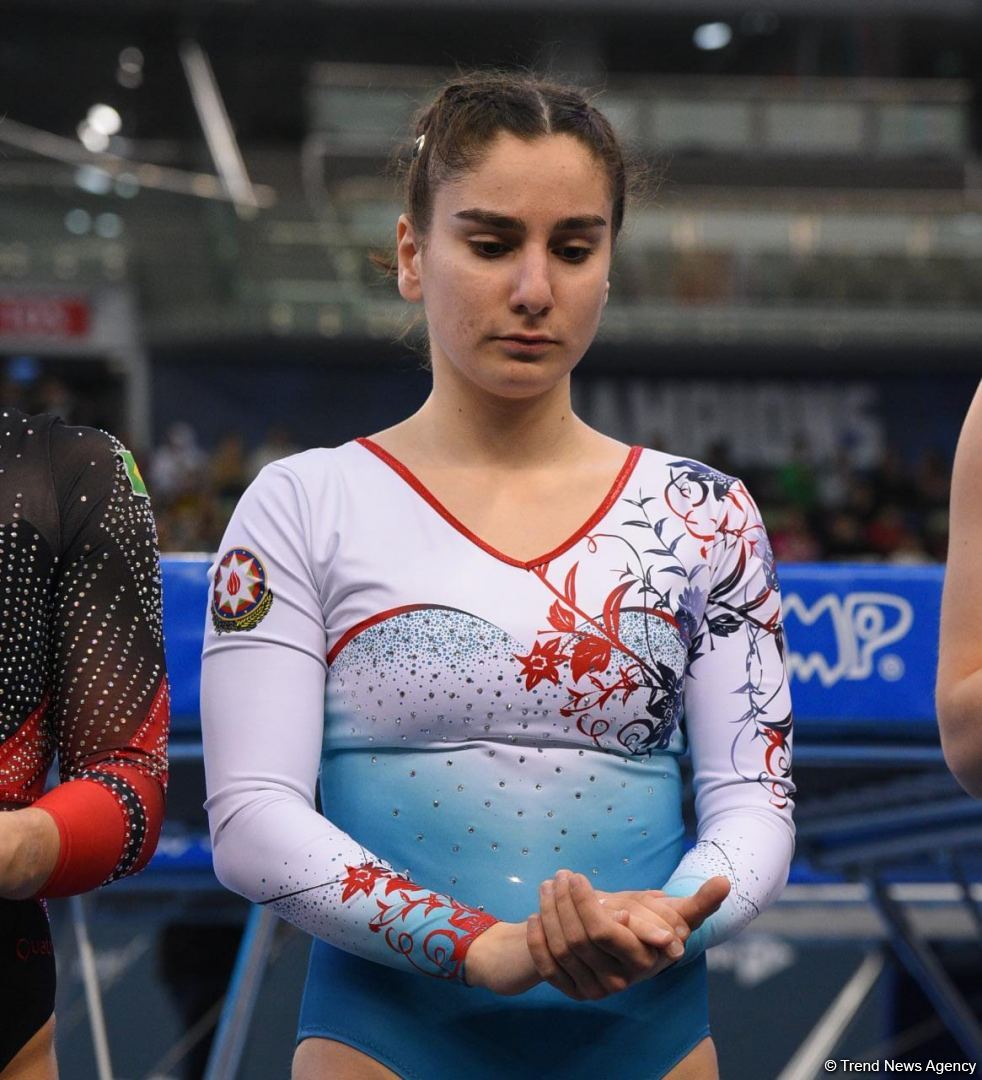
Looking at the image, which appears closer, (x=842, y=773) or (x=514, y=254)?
(x=514, y=254)

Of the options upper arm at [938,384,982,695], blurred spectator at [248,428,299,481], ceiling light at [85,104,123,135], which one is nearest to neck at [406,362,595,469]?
upper arm at [938,384,982,695]

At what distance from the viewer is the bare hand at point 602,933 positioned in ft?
4.33

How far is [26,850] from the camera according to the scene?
1307 millimetres

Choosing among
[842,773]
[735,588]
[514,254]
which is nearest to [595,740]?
[735,588]

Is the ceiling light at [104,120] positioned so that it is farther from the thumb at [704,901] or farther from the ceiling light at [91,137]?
the thumb at [704,901]

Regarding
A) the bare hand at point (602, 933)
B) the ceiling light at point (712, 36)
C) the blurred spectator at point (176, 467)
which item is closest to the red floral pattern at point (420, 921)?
the bare hand at point (602, 933)

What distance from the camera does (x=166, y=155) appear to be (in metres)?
17.2

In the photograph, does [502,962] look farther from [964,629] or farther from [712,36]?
[712,36]

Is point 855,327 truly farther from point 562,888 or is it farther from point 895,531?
point 562,888

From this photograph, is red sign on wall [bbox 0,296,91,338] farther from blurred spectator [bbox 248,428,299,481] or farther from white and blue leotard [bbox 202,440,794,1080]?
white and blue leotard [bbox 202,440,794,1080]

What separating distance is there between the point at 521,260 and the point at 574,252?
0.22 feet

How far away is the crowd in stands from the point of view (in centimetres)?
1109

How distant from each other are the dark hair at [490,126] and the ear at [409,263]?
0.06 ft

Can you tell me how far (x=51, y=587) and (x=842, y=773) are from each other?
5.75 feet
